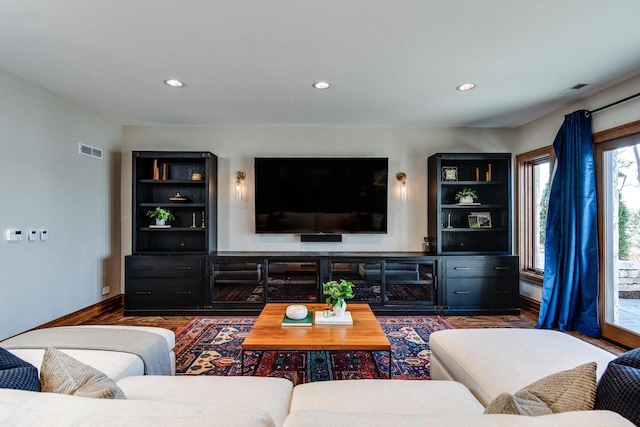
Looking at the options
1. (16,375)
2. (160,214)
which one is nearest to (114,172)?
(160,214)

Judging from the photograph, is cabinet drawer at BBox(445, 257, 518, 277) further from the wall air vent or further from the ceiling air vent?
the wall air vent

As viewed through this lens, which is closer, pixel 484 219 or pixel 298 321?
pixel 298 321

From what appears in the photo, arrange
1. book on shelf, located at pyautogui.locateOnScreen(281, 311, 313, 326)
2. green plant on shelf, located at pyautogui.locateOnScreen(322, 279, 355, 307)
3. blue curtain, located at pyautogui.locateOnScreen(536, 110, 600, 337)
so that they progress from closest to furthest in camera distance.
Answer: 1. book on shelf, located at pyautogui.locateOnScreen(281, 311, 313, 326)
2. green plant on shelf, located at pyautogui.locateOnScreen(322, 279, 355, 307)
3. blue curtain, located at pyautogui.locateOnScreen(536, 110, 600, 337)

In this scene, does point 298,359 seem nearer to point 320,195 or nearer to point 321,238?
point 321,238

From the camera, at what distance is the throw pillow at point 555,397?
910mm

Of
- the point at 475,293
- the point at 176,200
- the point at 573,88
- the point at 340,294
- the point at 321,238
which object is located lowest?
the point at 475,293

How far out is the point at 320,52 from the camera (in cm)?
244

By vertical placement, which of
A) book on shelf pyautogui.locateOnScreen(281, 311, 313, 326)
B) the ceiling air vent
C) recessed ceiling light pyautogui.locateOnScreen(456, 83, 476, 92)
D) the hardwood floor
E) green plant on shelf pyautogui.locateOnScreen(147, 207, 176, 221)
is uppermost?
recessed ceiling light pyautogui.locateOnScreen(456, 83, 476, 92)

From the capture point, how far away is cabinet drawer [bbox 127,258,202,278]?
12.8 ft

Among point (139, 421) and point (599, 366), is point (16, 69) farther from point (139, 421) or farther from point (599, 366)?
point (599, 366)

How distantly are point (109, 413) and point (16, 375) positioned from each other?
481mm

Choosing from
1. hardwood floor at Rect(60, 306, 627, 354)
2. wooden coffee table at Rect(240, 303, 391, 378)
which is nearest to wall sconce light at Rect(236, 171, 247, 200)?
hardwood floor at Rect(60, 306, 627, 354)

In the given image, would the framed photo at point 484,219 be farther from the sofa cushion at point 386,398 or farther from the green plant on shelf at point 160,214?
the green plant on shelf at point 160,214

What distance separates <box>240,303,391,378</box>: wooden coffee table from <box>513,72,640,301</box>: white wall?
285cm
